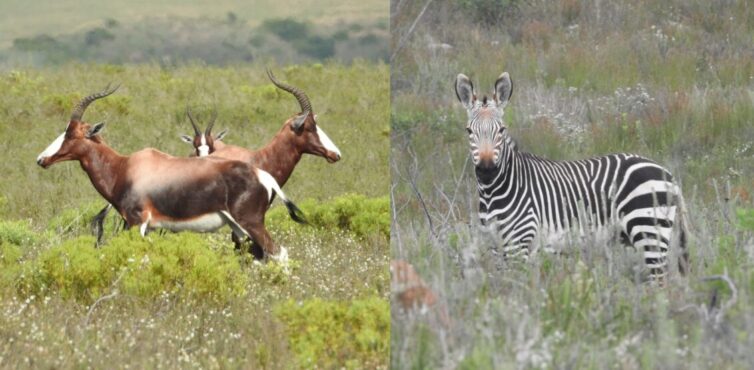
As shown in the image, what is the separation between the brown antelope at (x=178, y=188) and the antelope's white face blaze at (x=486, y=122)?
2.03 m

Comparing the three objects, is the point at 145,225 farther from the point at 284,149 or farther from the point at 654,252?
the point at 654,252

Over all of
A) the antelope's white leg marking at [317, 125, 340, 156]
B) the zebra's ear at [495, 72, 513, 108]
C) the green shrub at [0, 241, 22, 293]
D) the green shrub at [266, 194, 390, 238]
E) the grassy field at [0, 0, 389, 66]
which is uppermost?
the grassy field at [0, 0, 389, 66]

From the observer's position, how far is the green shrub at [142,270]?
7812 mm

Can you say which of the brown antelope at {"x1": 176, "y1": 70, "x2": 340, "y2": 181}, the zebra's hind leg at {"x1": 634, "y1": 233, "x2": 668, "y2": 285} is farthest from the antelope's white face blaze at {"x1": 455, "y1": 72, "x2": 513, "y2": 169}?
Answer: the brown antelope at {"x1": 176, "y1": 70, "x2": 340, "y2": 181}

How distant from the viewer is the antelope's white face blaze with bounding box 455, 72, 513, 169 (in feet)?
22.4

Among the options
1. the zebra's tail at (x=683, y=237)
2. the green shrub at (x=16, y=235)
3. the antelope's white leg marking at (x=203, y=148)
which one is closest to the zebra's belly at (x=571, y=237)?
the zebra's tail at (x=683, y=237)

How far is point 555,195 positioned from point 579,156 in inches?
73.0

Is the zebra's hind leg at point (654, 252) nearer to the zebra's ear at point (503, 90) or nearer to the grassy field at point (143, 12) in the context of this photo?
the zebra's ear at point (503, 90)

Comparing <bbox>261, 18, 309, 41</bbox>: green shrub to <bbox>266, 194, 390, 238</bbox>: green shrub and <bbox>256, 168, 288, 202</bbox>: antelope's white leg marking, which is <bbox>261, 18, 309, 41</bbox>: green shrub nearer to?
<bbox>266, 194, 390, 238</bbox>: green shrub

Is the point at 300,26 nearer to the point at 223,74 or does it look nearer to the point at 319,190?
the point at 223,74

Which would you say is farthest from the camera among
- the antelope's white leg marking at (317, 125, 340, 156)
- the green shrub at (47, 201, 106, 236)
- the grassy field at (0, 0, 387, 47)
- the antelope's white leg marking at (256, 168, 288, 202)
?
the grassy field at (0, 0, 387, 47)

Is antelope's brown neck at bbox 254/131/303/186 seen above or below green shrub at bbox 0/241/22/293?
above

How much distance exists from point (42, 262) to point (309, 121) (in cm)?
232

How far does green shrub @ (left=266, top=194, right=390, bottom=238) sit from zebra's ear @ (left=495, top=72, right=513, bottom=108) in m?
3.38
